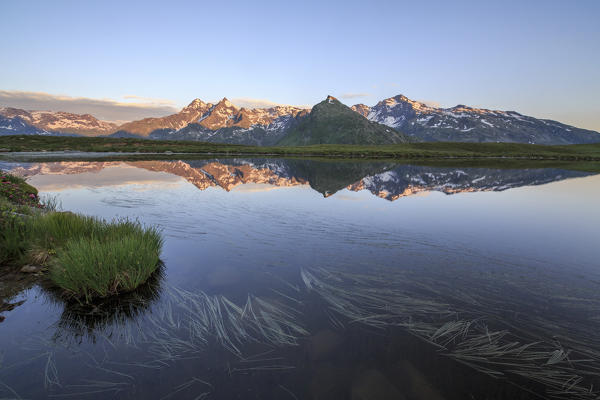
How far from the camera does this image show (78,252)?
32.6 ft

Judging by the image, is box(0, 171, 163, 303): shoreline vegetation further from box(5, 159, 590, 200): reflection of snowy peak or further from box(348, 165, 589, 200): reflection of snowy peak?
box(348, 165, 589, 200): reflection of snowy peak

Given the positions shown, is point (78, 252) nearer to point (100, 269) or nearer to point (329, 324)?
point (100, 269)

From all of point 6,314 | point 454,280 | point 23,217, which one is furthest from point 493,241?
point 23,217

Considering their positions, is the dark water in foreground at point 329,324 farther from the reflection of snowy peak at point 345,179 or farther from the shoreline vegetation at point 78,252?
the reflection of snowy peak at point 345,179

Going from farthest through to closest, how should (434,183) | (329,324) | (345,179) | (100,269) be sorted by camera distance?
(345,179), (434,183), (100,269), (329,324)

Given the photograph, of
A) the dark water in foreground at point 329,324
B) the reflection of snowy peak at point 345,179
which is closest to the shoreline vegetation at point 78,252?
the dark water in foreground at point 329,324

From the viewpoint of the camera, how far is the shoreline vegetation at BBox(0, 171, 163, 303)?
9.90 metres

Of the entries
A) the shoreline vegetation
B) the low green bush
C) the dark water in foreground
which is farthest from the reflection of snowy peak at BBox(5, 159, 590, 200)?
the low green bush

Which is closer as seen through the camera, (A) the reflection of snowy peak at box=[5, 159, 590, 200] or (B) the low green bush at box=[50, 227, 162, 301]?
(B) the low green bush at box=[50, 227, 162, 301]

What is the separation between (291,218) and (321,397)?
16.5m

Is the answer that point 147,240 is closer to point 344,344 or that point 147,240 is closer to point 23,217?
point 23,217

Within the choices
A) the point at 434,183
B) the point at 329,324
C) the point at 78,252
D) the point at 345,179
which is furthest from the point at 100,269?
the point at 434,183

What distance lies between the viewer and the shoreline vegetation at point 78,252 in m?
9.90

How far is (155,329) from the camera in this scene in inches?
332
